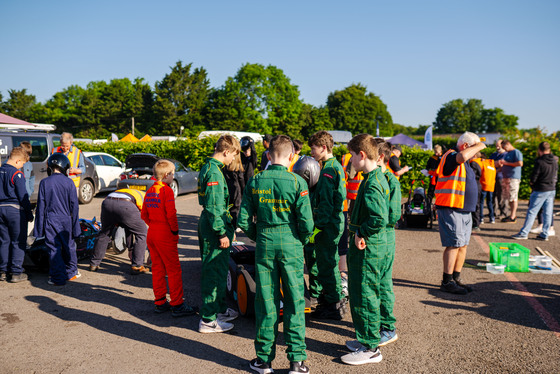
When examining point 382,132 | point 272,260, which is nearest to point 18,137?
point 272,260

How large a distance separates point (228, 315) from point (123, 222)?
2.34 m

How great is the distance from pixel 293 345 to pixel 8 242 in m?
4.62

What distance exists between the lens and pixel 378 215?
3.36m

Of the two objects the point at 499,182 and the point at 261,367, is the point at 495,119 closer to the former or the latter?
the point at 499,182

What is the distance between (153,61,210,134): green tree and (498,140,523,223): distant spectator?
5364 cm

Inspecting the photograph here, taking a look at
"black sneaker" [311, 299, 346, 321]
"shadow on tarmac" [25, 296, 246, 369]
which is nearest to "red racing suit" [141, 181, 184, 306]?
"shadow on tarmac" [25, 296, 246, 369]

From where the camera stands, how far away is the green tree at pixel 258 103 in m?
57.8

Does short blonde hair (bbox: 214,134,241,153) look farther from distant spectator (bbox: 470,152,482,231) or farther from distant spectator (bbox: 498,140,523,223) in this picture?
distant spectator (bbox: 498,140,523,223)

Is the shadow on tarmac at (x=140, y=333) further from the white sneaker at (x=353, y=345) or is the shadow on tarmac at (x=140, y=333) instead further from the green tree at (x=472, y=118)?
the green tree at (x=472, y=118)

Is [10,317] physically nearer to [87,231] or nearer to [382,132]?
[87,231]

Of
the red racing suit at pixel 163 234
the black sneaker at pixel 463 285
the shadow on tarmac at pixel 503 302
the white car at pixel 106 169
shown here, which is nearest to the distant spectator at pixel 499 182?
the shadow on tarmac at pixel 503 302

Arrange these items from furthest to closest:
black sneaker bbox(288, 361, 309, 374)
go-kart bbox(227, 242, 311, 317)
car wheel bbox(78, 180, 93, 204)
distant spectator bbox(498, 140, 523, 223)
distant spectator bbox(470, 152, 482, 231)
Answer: car wheel bbox(78, 180, 93, 204)
distant spectator bbox(498, 140, 523, 223)
distant spectator bbox(470, 152, 482, 231)
go-kart bbox(227, 242, 311, 317)
black sneaker bbox(288, 361, 309, 374)

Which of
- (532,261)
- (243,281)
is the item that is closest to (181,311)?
(243,281)

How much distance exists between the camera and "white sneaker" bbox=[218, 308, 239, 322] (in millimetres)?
4328
